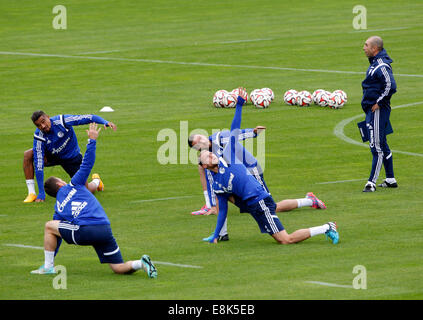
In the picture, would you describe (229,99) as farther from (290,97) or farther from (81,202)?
(81,202)

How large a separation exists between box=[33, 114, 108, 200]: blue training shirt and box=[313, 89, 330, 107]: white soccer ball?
11.4 meters

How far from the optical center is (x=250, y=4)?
53375 millimetres

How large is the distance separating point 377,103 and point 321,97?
33.5 ft

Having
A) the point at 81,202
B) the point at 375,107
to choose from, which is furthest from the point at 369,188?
the point at 81,202

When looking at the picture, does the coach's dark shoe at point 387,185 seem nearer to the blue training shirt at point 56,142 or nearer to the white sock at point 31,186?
the blue training shirt at point 56,142

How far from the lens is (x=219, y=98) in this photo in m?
29.3

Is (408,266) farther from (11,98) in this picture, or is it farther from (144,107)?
(11,98)

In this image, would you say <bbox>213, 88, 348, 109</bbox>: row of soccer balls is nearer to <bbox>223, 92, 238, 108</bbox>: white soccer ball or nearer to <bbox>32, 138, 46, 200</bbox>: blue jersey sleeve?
<bbox>223, 92, 238, 108</bbox>: white soccer ball

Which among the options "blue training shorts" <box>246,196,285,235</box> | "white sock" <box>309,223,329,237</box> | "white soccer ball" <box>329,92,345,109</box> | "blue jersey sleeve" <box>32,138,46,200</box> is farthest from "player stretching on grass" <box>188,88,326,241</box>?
"white soccer ball" <box>329,92,345,109</box>

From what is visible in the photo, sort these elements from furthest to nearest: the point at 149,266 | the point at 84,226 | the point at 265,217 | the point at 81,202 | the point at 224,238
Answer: the point at 224,238 → the point at 265,217 → the point at 81,202 → the point at 84,226 → the point at 149,266

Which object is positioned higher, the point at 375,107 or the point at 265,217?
the point at 375,107

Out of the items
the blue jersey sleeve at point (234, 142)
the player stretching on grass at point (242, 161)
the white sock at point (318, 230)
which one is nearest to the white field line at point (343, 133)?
the player stretching on grass at point (242, 161)

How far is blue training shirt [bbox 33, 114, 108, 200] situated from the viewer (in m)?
19.2
